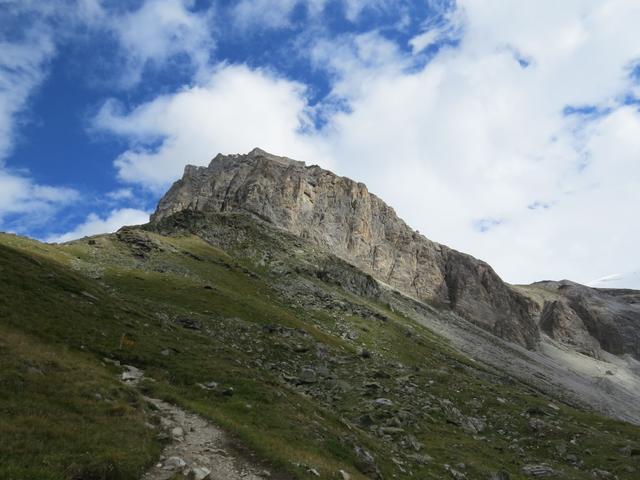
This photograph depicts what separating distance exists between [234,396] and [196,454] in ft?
27.6

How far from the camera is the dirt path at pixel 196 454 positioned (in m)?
15.3

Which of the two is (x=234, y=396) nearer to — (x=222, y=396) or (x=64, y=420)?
(x=222, y=396)

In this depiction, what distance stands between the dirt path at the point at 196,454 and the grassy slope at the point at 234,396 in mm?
657

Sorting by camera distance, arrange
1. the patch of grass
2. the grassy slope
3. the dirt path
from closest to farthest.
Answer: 1. the patch of grass
2. the dirt path
3. the grassy slope

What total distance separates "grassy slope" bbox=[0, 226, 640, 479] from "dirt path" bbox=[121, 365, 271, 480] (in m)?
0.66

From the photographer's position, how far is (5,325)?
23562 millimetres

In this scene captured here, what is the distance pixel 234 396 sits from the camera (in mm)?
25516

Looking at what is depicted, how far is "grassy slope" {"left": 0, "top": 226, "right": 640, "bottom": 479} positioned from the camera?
16.3 metres

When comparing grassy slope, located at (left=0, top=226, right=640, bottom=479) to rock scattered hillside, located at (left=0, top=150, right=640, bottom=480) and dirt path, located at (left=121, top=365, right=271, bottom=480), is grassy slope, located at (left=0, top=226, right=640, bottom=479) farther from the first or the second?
dirt path, located at (left=121, top=365, right=271, bottom=480)

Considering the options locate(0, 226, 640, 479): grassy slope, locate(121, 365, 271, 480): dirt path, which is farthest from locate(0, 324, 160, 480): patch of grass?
locate(121, 365, 271, 480): dirt path

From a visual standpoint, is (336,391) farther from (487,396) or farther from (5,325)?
(5,325)

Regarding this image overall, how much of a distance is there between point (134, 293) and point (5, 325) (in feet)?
118

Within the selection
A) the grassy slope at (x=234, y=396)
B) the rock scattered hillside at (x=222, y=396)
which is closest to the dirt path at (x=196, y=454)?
the rock scattered hillside at (x=222, y=396)

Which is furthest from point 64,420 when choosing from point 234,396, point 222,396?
point 234,396
